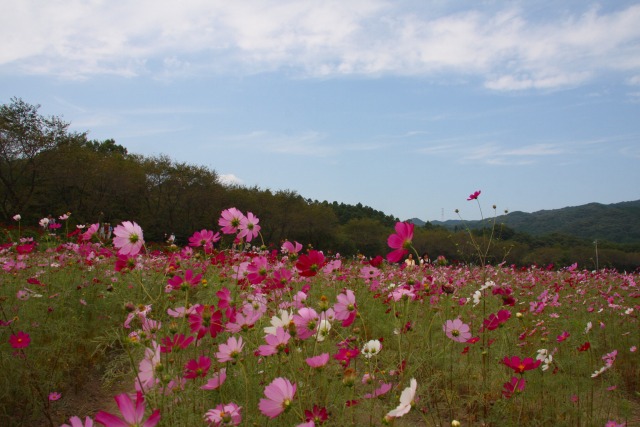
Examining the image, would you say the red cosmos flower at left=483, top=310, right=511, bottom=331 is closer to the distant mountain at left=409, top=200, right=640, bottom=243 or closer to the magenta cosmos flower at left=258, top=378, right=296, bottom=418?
the magenta cosmos flower at left=258, top=378, right=296, bottom=418

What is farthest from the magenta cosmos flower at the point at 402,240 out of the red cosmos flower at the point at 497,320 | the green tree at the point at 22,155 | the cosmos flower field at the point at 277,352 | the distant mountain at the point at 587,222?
the distant mountain at the point at 587,222

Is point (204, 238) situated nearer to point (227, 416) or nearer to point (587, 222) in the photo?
point (227, 416)

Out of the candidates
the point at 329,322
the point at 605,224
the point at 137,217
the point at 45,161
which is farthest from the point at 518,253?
the point at 605,224

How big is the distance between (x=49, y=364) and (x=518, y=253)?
26.7 metres

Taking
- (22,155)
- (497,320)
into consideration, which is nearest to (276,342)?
(497,320)

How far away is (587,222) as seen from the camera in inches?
2803

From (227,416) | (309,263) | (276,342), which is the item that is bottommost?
(227,416)

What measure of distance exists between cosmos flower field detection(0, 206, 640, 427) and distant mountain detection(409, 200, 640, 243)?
43315 millimetres

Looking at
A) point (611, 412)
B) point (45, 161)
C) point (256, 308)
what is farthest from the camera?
point (45, 161)

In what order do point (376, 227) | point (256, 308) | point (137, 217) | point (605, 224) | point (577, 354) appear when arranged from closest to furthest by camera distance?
point (256, 308)
point (577, 354)
point (137, 217)
point (376, 227)
point (605, 224)

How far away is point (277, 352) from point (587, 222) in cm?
8073

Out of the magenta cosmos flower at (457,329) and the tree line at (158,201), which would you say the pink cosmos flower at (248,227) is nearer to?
the magenta cosmos flower at (457,329)

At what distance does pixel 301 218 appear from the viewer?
33.4 meters

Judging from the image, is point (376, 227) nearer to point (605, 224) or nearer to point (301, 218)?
point (301, 218)
